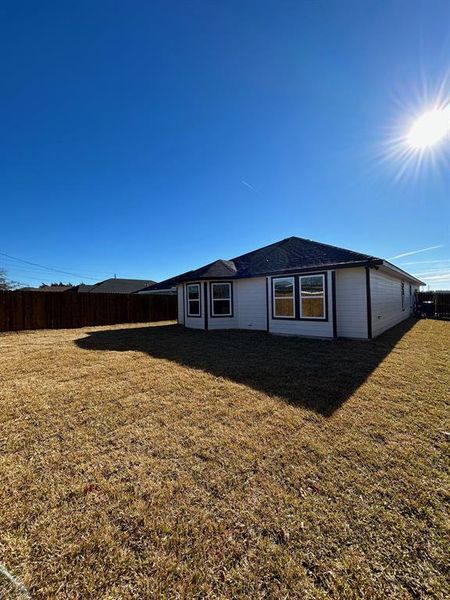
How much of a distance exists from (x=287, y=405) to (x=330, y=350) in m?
4.05

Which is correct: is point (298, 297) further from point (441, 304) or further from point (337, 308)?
point (441, 304)

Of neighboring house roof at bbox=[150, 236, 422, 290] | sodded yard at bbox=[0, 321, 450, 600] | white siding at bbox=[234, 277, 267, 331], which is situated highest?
neighboring house roof at bbox=[150, 236, 422, 290]

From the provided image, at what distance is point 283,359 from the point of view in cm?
635

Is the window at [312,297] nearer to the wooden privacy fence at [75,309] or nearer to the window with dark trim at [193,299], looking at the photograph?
the window with dark trim at [193,299]

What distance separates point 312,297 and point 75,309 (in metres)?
12.6

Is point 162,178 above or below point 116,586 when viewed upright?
above

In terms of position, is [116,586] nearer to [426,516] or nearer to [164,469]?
[164,469]

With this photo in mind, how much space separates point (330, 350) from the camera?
23.7ft

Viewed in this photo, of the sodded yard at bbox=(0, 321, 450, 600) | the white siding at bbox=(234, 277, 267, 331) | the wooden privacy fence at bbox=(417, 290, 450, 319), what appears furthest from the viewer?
the wooden privacy fence at bbox=(417, 290, 450, 319)

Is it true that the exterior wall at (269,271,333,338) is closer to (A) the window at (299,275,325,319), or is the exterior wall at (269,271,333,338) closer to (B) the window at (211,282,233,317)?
(A) the window at (299,275,325,319)

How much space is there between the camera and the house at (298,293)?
28.0ft

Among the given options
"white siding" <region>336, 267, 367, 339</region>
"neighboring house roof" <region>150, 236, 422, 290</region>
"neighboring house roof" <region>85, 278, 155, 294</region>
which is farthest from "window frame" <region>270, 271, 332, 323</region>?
"neighboring house roof" <region>85, 278, 155, 294</region>

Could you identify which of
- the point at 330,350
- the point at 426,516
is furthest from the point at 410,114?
the point at 426,516

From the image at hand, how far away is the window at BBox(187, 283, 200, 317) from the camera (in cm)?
1245
